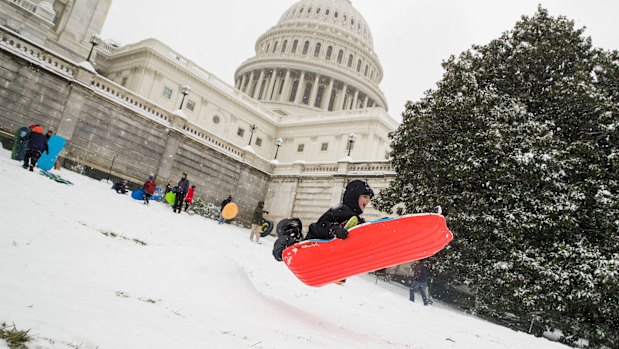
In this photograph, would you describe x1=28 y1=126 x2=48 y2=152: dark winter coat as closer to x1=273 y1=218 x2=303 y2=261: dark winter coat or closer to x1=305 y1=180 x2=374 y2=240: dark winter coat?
x1=273 y1=218 x2=303 y2=261: dark winter coat

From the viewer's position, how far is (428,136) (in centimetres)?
1578

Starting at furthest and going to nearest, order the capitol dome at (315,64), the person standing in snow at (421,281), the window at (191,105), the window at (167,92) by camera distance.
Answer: the capitol dome at (315,64), the window at (191,105), the window at (167,92), the person standing in snow at (421,281)

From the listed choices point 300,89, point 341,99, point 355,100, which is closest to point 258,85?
point 300,89

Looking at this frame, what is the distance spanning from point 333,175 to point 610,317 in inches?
645

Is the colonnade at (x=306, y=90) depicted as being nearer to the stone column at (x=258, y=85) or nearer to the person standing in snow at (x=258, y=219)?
the stone column at (x=258, y=85)

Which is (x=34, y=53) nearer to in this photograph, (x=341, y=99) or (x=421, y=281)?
(x=421, y=281)

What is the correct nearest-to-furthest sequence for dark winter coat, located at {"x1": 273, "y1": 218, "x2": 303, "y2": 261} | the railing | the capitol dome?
dark winter coat, located at {"x1": 273, "y1": 218, "x2": 303, "y2": 261} → the railing → the capitol dome

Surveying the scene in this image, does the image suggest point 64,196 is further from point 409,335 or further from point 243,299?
point 409,335

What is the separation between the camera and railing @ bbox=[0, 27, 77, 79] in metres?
17.7

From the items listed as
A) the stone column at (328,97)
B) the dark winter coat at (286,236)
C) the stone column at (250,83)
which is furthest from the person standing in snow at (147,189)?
the stone column at (250,83)

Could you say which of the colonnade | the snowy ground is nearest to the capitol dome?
the colonnade

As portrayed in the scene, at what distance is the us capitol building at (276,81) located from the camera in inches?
1121

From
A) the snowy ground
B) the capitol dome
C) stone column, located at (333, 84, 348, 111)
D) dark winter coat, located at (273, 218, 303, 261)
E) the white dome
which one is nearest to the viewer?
the snowy ground

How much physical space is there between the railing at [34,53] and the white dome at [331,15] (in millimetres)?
64974
